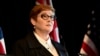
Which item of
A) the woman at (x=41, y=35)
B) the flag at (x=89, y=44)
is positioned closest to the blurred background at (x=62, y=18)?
the flag at (x=89, y=44)

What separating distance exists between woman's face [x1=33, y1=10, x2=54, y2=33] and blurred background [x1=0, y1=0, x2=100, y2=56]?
154 cm

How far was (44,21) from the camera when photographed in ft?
6.09

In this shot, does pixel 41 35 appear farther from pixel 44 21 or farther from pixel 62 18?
pixel 62 18

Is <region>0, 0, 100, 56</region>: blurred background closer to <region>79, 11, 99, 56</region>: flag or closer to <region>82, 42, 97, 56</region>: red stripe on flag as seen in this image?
<region>79, 11, 99, 56</region>: flag

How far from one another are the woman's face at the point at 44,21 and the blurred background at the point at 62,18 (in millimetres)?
1540

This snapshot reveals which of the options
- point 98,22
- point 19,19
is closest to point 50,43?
point 98,22

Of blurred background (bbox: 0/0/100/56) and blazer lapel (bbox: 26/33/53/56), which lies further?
blurred background (bbox: 0/0/100/56)

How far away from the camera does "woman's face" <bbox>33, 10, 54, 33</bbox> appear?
6.08 ft

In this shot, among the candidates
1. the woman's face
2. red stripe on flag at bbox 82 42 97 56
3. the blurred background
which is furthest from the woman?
the blurred background

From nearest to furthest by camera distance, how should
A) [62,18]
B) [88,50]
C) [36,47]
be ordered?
[36,47], [88,50], [62,18]

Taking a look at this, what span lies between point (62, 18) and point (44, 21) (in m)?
1.82

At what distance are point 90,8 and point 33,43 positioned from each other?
6.29ft

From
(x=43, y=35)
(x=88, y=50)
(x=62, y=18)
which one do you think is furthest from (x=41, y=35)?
(x=62, y=18)

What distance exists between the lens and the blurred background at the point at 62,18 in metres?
3.39
